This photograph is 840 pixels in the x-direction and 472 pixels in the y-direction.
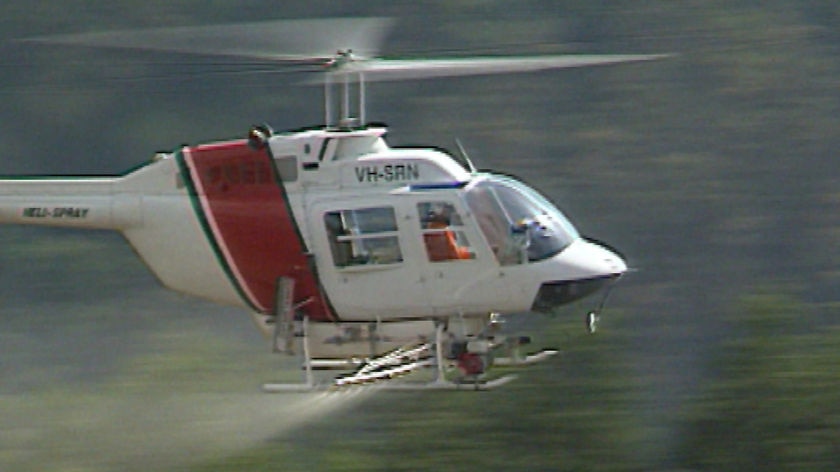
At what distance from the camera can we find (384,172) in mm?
9820

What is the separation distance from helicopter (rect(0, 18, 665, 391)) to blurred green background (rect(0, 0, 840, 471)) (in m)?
6.02

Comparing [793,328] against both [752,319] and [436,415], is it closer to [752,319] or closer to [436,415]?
[752,319]

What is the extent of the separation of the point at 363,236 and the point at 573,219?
49.0ft

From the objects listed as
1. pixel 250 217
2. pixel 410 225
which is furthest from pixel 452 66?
pixel 250 217

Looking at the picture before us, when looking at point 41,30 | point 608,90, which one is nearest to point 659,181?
point 608,90

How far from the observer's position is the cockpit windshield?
9.81 meters

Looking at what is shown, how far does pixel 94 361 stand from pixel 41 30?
8.03m

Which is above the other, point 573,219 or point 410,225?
point 410,225

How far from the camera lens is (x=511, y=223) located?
32.3 feet

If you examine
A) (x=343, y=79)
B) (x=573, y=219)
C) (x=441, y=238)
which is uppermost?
(x=343, y=79)

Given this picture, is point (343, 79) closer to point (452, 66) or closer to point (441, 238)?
point (452, 66)

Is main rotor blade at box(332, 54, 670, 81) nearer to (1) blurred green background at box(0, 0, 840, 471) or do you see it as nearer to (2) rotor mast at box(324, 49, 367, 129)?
(2) rotor mast at box(324, 49, 367, 129)

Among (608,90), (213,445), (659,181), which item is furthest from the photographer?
(608,90)

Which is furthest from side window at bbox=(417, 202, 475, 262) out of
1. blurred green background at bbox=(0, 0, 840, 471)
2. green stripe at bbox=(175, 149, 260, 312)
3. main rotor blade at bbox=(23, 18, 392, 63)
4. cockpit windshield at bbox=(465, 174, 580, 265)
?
blurred green background at bbox=(0, 0, 840, 471)
